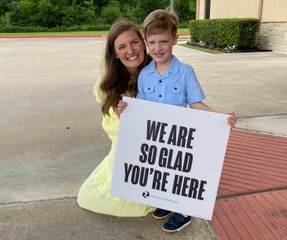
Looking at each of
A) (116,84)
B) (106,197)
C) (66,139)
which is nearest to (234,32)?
(66,139)

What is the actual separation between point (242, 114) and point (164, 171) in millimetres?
2880

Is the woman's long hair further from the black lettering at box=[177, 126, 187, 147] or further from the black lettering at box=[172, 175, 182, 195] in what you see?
the black lettering at box=[172, 175, 182, 195]

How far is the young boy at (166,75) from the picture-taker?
192cm

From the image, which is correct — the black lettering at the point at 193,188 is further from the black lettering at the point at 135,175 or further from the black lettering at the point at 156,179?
the black lettering at the point at 135,175

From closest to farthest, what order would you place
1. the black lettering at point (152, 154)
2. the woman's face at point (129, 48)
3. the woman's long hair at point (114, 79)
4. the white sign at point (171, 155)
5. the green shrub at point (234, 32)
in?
the white sign at point (171, 155) → the black lettering at point (152, 154) → the woman's face at point (129, 48) → the woman's long hair at point (114, 79) → the green shrub at point (234, 32)

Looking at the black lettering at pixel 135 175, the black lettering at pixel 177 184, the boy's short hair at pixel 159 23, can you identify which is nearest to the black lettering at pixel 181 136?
the black lettering at pixel 177 184

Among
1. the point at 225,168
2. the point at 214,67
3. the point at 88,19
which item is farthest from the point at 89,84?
the point at 88,19

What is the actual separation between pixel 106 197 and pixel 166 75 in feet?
3.46

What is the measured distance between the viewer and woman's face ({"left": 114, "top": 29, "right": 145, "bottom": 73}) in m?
2.15

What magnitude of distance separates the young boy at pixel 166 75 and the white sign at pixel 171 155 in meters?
0.19

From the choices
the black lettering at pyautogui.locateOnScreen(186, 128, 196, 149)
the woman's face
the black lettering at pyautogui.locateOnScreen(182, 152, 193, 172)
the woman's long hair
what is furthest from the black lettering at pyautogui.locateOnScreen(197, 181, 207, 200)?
the woman's face

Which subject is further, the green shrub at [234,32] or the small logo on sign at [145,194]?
the green shrub at [234,32]

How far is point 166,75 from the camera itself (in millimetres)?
2023

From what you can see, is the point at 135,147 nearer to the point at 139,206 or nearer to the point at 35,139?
the point at 139,206
